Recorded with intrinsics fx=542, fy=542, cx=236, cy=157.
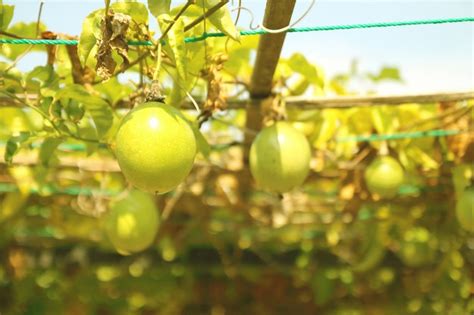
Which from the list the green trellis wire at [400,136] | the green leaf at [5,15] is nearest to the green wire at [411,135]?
the green trellis wire at [400,136]

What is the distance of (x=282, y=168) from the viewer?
1.40m

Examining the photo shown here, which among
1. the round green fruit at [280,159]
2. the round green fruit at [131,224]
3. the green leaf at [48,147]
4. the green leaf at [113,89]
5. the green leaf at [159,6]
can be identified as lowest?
the round green fruit at [131,224]

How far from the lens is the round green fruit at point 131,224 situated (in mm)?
1576

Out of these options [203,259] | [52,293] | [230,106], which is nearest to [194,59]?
[230,106]

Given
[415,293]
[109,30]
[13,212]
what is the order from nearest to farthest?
[109,30] < [13,212] < [415,293]

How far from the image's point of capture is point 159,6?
1.07 meters

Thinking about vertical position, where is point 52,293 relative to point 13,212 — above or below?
below

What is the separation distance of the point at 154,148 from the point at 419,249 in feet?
7.46

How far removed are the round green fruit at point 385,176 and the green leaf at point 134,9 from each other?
105 centimetres

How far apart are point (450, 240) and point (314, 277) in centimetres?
97

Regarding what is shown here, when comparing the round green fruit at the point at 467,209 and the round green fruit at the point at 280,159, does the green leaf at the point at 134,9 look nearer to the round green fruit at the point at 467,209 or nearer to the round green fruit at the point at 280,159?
the round green fruit at the point at 280,159

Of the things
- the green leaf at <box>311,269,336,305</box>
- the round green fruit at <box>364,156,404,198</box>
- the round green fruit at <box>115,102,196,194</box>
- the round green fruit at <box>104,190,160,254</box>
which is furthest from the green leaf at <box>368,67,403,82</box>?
the round green fruit at <box>115,102,196,194</box>

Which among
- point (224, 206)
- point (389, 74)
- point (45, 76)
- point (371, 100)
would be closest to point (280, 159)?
point (371, 100)

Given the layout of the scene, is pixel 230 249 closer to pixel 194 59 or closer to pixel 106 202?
pixel 106 202
